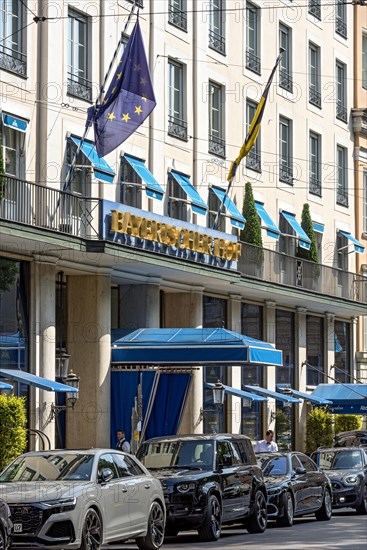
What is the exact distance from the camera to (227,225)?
45.6 metres

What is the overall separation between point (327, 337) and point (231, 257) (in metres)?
13.2

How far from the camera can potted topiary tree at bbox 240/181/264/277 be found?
45.5m

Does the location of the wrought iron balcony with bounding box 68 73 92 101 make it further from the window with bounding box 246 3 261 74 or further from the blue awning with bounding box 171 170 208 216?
the window with bounding box 246 3 261 74

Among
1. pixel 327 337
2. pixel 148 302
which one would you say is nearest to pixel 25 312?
pixel 148 302

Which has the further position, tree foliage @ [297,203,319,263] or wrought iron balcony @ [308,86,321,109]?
wrought iron balcony @ [308,86,321,109]

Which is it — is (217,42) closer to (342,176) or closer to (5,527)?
(342,176)

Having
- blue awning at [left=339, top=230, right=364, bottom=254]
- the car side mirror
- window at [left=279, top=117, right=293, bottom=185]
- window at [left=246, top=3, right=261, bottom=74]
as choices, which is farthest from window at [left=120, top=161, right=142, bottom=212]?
the car side mirror

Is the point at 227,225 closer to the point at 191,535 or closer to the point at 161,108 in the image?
the point at 161,108

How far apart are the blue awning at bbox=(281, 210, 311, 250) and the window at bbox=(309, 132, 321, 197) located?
8.19 ft

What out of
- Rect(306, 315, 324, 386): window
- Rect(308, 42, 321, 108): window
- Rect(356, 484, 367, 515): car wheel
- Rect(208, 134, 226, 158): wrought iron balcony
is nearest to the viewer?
Rect(356, 484, 367, 515): car wheel

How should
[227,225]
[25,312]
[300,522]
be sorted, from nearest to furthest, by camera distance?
[300,522] < [25,312] < [227,225]

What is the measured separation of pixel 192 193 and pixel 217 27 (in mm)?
6661

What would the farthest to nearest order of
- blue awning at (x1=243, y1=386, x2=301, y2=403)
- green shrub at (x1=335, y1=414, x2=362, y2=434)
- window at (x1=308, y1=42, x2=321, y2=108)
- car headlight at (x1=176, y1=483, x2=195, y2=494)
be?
window at (x1=308, y1=42, x2=321, y2=108) → green shrub at (x1=335, y1=414, x2=362, y2=434) → blue awning at (x1=243, y1=386, x2=301, y2=403) → car headlight at (x1=176, y1=483, x2=195, y2=494)

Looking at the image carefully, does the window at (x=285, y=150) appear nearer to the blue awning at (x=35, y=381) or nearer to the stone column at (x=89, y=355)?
the stone column at (x=89, y=355)
